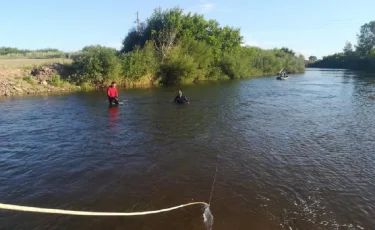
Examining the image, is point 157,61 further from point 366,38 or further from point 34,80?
point 366,38

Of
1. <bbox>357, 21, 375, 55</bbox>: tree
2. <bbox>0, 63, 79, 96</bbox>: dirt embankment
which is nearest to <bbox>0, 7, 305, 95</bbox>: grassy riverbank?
<bbox>0, 63, 79, 96</bbox>: dirt embankment

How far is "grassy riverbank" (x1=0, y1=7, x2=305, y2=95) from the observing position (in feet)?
120

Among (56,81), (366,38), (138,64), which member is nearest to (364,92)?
(138,64)

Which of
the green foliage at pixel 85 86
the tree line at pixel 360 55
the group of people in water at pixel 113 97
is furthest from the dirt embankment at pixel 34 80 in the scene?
the tree line at pixel 360 55

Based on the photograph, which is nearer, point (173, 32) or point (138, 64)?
point (138, 64)

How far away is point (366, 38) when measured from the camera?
119125 millimetres

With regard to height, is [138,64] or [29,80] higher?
[138,64]

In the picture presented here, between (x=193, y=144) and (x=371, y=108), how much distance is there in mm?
17976

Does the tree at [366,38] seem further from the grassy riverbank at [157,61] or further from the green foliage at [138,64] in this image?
the green foliage at [138,64]

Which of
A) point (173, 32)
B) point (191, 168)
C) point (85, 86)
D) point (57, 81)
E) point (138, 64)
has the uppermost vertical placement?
point (173, 32)

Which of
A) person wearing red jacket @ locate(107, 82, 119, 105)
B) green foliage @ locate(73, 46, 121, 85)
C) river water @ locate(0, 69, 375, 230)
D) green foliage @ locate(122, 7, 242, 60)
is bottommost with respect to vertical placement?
river water @ locate(0, 69, 375, 230)

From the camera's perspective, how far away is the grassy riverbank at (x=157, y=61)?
Answer: 120 feet

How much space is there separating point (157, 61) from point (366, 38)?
356 feet

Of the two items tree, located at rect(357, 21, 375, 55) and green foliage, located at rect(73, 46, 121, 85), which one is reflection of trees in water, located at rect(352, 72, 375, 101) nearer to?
green foliage, located at rect(73, 46, 121, 85)
